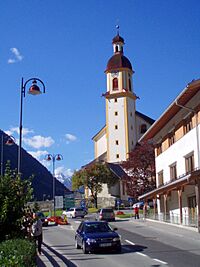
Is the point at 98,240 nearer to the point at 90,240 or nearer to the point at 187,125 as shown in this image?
the point at 90,240

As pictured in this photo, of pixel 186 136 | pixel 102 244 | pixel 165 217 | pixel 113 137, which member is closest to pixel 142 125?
pixel 113 137

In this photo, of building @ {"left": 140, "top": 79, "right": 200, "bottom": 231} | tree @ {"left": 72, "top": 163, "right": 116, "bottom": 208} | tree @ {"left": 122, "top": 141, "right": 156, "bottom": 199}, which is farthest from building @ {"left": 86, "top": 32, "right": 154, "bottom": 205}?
building @ {"left": 140, "top": 79, "right": 200, "bottom": 231}

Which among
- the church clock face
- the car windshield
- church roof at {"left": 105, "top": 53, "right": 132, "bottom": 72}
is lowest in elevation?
the car windshield

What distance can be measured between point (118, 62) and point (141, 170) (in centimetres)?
3432

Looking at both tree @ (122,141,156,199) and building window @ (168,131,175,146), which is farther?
tree @ (122,141,156,199)

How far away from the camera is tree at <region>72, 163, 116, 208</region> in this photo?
76.1m

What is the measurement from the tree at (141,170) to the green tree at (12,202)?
51.9 m

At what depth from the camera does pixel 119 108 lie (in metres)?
93.7

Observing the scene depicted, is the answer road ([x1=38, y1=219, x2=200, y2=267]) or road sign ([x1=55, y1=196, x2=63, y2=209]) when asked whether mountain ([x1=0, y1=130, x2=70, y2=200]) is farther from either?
road ([x1=38, y1=219, x2=200, y2=267])

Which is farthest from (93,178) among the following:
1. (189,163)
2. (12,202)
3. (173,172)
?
(12,202)

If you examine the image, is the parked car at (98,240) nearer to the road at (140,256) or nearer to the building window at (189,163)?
the road at (140,256)

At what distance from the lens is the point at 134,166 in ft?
230

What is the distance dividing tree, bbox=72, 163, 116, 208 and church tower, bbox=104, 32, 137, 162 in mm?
12788

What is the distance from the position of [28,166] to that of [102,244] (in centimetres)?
13876
